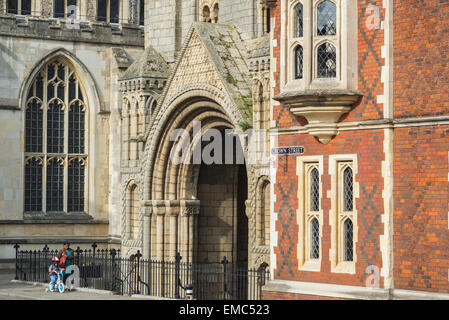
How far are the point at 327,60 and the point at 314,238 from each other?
3.40 metres

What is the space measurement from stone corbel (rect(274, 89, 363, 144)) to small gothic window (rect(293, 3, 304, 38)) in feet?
4.13

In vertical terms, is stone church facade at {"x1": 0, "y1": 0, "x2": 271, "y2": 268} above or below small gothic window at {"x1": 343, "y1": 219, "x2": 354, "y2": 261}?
above

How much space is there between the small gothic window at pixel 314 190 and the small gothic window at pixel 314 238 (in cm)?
25

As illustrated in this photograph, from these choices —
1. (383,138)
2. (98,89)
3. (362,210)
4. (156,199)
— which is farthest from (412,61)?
(98,89)

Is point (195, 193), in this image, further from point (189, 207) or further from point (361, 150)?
point (361, 150)

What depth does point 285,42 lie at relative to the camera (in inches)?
915

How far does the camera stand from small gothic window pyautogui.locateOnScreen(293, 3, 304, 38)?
23.0 meters

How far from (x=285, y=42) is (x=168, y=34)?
42.6 feet

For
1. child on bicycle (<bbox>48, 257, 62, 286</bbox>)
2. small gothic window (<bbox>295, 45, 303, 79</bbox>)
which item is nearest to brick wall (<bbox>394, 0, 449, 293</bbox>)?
small gothic window (<bbox>295, 45, 303, 79</bbox>)

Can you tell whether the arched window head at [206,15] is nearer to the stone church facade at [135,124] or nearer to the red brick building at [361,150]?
the stone church facade at [135,124]

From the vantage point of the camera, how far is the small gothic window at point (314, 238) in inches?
898

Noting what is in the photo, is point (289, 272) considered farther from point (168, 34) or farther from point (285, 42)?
point (168, 34)

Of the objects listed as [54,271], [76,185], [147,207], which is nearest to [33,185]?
[76,185]

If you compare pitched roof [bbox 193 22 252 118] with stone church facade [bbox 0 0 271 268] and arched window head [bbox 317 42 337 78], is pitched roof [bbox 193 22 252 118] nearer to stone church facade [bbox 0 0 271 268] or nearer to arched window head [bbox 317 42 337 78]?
stone church facade [bbox 0 0 271 268]
